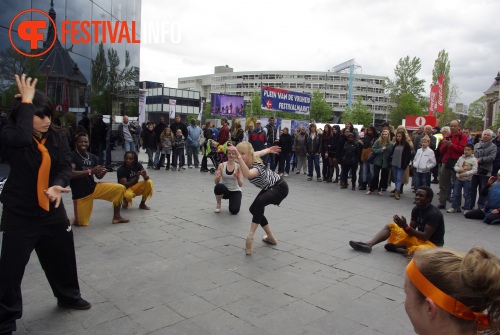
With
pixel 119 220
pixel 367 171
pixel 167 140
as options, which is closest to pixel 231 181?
pixel 119 220

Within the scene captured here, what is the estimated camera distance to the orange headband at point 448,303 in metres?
1.31

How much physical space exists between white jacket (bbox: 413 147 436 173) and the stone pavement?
220cm

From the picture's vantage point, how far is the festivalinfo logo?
→ 1027 centimetres

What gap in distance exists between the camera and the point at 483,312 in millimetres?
1318

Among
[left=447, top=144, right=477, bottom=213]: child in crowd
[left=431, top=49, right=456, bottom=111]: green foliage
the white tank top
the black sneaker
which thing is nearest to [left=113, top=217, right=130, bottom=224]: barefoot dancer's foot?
the white tank top

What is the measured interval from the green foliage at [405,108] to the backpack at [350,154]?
4284cm

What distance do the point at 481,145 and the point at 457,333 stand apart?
31.0ft

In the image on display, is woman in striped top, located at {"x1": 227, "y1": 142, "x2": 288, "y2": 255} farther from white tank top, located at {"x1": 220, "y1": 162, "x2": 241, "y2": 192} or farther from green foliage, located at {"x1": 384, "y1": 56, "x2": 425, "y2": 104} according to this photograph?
green foliage, located at {"x1": 384, "y1": 56, "x2": 425, "y2": 104}

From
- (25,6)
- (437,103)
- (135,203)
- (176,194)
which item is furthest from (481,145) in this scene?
(437,103)

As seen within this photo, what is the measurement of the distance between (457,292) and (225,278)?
11.2ft

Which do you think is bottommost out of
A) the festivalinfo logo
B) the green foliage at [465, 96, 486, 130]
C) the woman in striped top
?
the woman in striped top

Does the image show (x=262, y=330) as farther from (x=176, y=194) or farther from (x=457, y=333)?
(x=176, y=194)

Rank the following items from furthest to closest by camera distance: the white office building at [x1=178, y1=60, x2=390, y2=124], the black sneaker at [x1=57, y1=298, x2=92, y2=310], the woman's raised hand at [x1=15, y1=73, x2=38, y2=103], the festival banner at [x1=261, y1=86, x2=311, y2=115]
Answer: the white office building at [x1=178, y1=60, x2=390, y2=124] → the festival banner at [x1=261, y1=86, x2=311, y2=115] → the black sneaker at [x1=57, y1=298, x2=92, y2=310] → the woman's raised hand at [x1=15, y1=73, x2=38, y2=103]

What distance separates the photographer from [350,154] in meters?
12.3
